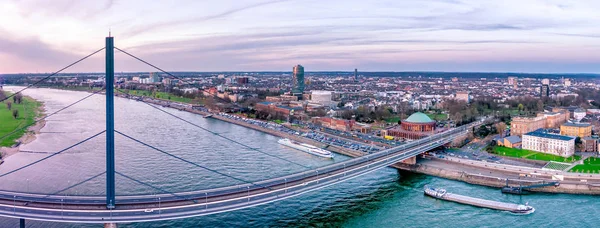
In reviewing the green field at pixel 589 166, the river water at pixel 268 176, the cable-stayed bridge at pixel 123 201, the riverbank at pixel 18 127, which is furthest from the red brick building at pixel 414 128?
the riverbank at pixel 18 127

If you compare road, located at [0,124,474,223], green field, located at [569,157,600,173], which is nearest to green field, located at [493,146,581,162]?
green field, located at [569,157,600,173]

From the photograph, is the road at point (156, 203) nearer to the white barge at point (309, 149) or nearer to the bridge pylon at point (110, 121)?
the bridge pylon at point (110, 121)

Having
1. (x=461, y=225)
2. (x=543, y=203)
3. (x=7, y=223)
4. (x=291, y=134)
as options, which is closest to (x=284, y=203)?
(x=461, y=225)

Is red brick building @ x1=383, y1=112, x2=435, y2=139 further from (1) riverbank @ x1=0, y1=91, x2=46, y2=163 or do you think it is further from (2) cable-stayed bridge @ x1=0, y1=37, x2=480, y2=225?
(1) riverbank @ x1=0, y1=91, x2=46, y2=163

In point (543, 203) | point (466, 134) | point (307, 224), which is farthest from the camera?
point (466, 134)

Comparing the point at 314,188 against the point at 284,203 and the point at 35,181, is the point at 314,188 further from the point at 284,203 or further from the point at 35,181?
the point at 35,181

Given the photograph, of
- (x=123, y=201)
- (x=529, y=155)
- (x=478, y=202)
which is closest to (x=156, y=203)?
(x=123, y=201)
